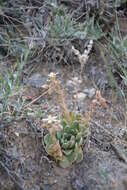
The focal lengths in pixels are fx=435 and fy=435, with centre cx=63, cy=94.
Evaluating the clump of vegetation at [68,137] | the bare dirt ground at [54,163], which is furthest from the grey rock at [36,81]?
the clump of vegetation at [68,137]

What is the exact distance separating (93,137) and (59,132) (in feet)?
0.80

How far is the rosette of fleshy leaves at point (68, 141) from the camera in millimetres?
1974

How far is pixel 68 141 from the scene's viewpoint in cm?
198

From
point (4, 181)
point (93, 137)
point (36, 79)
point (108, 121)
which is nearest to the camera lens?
point (4, 181)

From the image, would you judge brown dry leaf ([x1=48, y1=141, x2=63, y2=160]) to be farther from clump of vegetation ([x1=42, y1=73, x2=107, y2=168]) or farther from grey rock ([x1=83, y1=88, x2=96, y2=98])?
→ grey rock ([x1=83, y1=88, x2=96, y2=98])

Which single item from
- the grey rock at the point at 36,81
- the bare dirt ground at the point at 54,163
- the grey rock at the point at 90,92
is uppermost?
the grey rock at the point at 36,81

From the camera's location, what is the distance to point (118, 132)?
2.24 m

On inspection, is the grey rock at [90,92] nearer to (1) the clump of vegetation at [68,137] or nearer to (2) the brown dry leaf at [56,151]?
(1) the clump of vegetation at [68,137]

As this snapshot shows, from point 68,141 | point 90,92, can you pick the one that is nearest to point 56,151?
point 68,141

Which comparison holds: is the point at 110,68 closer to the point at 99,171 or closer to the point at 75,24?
the point at 75,24

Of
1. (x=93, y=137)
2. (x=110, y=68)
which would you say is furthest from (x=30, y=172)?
(x=110, y=68)

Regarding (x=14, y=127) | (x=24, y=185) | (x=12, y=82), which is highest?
(x=12, y=82)

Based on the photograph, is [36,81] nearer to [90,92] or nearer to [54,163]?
[90,92]

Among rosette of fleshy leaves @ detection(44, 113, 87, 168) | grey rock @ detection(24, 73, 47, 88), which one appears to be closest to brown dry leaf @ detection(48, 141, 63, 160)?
rosette of fleshy leaves @ detection(44, 113, 87, 168)
